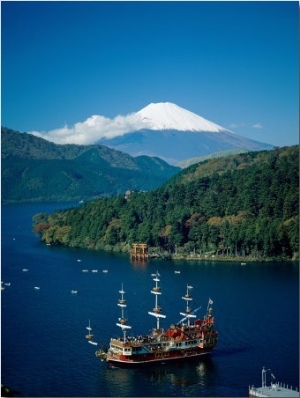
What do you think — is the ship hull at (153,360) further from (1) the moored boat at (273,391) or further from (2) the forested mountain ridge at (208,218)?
(2) the forested mountain ridge at (208,218)

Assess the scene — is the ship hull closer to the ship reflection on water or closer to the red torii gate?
the ship reflection on water

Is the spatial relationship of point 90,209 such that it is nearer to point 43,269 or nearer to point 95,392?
point 43,269

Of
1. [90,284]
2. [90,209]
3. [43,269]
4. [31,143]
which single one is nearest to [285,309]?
[90,284]

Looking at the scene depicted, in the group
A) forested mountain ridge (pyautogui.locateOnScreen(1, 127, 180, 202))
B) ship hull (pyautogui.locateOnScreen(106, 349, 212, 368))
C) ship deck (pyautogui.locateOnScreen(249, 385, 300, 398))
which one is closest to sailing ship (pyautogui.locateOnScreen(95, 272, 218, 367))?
ship hull (pyautogui.locateOnScreen(106, 349, 212, 368))

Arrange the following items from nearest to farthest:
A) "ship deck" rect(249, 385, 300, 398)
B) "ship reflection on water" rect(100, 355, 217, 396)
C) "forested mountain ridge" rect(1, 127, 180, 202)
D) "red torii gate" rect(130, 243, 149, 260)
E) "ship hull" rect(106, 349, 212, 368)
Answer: "ship deck" rect(249, 385, 300, 398) < "ship reflection on water" rect(100, 355, 217, 396) < "ship hull" rect(106, 349, 212, 368) < "red torii gate" rect(130, 243, 149, 260) < "forested mountain ridge" rect(1, 127, 180, 202)

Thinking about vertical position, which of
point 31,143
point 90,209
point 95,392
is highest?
point 31,143

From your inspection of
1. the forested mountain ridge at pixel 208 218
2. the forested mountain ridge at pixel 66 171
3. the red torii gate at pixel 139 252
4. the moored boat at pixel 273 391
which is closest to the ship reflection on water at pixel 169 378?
the moored boat at pixel 273 391
